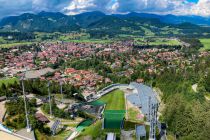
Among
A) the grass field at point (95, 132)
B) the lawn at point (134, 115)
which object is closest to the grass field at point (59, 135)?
the grass field at point (95, 132)

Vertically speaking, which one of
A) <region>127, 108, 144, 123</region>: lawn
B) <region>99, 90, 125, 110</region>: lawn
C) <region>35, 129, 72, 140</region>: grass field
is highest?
<region>35, 129, 72, 140</region>: grass field

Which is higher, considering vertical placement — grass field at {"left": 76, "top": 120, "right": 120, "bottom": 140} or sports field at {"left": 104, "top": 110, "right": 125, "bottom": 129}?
grass field at {"left": 76, "top": 120, "right": 120, "bottom": 140}

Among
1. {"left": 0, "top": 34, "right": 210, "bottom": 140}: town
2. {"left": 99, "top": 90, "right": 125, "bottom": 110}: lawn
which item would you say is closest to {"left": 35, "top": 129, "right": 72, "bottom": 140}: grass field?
{"left": 0, "top": 34, "right": 210, "bottom": 140}: town

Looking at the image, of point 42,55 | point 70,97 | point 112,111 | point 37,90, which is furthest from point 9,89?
point 42,55

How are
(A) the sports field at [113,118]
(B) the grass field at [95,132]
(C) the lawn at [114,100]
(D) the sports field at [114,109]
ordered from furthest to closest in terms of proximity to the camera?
(C) the lawn at [114,100]
(D) the sports field at [114,109]
(A) the sports field at [113,118]
(B) the grass field at [95,132]

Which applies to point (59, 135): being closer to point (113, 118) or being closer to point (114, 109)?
point (113, 118)

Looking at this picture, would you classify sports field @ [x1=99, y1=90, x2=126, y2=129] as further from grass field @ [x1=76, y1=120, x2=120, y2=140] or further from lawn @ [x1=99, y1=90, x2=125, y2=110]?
grass field @ [x1=76, y1=120, x2=120, y2=140]

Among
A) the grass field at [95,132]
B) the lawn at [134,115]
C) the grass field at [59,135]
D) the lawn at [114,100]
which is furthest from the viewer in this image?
the lawn at [114,100]

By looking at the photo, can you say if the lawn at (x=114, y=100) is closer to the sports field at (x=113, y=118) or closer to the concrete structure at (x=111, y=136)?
the sports field at (x=113, y=118)
